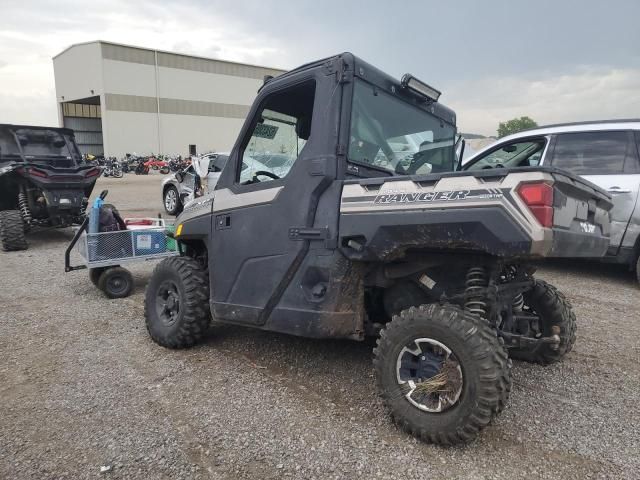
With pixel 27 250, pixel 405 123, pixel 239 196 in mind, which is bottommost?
pixel 27 250

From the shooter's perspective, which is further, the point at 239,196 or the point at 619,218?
the point at 619,218

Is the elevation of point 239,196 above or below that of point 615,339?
above

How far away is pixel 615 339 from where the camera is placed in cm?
435

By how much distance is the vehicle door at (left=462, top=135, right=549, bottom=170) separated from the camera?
6.47 meters

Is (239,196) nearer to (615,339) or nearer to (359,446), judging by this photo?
(359,446)

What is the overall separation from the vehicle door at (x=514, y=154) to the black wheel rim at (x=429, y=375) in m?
4.22

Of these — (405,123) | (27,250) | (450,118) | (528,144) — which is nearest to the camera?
(405,123)

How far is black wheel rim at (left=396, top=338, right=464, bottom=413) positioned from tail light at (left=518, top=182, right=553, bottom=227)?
846 millimetres

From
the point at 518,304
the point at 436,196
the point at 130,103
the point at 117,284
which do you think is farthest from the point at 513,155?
the point at 130,103

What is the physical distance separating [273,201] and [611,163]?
Answer: 4808 millimetres

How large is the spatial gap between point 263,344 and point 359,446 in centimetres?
174

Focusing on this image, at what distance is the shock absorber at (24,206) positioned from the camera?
30.1 ft

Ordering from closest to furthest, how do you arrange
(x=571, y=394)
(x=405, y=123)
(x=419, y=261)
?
(x=419, y=261) < (x=571, y=394) < (x=405, y=123)

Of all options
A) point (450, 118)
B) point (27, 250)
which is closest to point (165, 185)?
point (27, 250)
